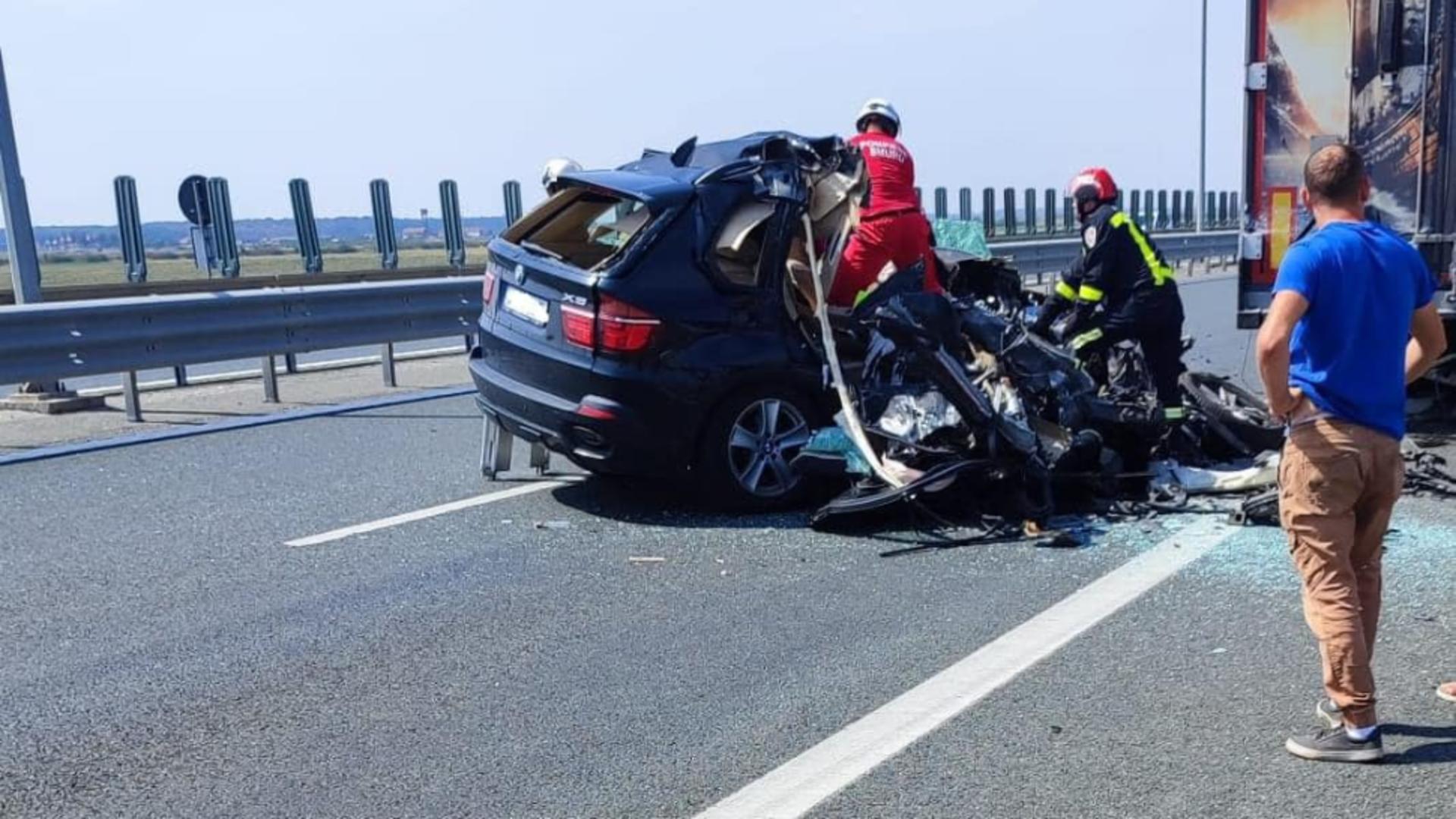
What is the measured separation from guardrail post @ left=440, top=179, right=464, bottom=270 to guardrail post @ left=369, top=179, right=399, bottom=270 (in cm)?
122

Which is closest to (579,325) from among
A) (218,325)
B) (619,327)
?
(619,327)

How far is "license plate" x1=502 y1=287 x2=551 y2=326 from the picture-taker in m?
6.34

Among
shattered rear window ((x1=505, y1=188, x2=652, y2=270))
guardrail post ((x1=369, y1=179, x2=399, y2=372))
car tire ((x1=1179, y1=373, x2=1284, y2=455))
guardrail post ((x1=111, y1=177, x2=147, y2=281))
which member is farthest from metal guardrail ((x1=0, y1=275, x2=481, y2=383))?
guardrail post ((x1=369, y1=179, x2=399, y2=372))

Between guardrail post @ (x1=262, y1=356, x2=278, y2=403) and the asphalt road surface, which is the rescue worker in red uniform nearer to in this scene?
the asphalt road surface

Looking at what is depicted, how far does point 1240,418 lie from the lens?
706 cm

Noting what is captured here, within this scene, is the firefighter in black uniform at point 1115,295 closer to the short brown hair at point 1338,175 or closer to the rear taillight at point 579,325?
the rear taillight at point 579,325

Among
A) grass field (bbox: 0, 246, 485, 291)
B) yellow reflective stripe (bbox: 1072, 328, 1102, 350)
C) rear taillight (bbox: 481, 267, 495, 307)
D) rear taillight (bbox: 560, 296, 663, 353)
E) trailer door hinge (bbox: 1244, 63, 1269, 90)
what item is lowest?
grass field (bbox: 0, 246, 485, 291)

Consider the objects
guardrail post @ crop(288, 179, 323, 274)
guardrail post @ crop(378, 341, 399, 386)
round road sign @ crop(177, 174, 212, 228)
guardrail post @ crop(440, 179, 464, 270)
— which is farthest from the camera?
guardrail post @ crop(440, 179, 464, 270)

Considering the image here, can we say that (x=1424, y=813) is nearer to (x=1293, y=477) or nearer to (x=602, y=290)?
(x=1293, y=477)

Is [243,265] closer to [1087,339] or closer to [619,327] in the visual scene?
[1087,339]

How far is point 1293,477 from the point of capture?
3.69 metres

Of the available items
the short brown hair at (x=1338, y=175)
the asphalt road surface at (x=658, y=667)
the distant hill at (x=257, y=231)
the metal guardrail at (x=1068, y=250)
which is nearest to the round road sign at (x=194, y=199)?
the distant hill at (x=257, y=231)

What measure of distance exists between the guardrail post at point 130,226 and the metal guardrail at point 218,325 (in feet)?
42.5

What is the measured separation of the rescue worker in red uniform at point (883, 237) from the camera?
6.98m
